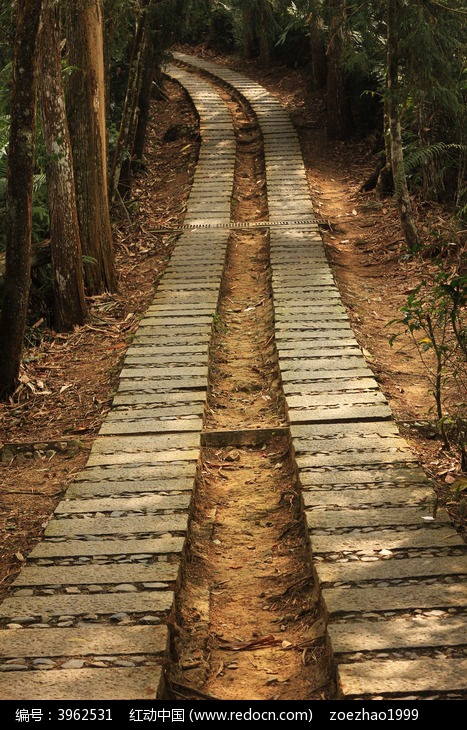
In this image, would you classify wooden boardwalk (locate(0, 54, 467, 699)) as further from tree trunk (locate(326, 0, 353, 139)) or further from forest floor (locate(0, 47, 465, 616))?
tree trunk (locate(326, 0, 353, 139))

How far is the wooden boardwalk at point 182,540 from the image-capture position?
122 inches

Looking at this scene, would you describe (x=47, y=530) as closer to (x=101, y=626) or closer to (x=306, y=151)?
(x=101, y=626)

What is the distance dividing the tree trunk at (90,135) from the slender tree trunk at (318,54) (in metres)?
9.51

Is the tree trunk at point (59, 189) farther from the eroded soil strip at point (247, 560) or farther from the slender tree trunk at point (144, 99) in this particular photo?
the slender tree trunk at point (144, 99)

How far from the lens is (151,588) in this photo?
3.76 meters

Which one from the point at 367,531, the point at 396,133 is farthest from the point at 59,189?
the point at 367,531

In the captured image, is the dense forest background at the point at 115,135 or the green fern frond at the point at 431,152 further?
the green fern frond at the point at 431,152

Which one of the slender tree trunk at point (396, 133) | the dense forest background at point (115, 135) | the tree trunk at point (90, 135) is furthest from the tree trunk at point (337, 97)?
the tree trunk at point (90, 135)

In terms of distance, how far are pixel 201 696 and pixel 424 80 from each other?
884cm

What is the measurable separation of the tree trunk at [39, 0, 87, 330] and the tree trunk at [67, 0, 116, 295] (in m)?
0.74

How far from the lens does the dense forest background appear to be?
6422 millimetres

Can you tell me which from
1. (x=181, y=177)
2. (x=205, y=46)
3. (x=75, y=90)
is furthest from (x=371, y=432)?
(x=205, y=46)

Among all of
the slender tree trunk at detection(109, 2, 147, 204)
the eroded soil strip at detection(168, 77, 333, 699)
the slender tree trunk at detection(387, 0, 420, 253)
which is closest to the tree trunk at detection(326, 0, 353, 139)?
the slender tree trunk at detection(109, 2, 147, 204)
